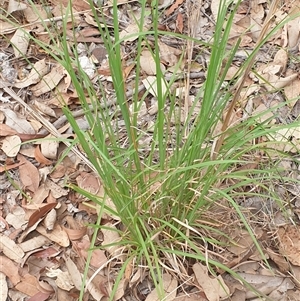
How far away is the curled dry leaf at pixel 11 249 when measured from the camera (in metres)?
1.33

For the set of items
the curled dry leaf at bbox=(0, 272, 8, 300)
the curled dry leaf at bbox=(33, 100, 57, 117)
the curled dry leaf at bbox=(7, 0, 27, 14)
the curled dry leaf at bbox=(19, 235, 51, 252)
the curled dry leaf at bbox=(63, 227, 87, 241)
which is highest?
the curled dry leaf at bbox=(7, 0, 27, 14)

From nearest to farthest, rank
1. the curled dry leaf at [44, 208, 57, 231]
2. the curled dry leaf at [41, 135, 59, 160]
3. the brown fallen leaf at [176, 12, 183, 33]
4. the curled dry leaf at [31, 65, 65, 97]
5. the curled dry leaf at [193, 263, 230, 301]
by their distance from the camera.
A: the curled dry leaf at [193, 263, 230, 301] → the curled dry leaf at [44, 208, 57, 231] → the curled dry leaf at [41, 135, 59, 160] → the curled dry leaf at [31, 65, 65, 97] → the brown fallen leaf at [176, 12, 183, 33]

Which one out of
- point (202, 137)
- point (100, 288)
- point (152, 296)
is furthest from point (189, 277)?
point (202, 137)

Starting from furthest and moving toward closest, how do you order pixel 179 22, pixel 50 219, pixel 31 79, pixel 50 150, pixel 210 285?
pixel 179 22, pixel 31 79, pixel 50 150, pixel 50 219, pixel 210 285

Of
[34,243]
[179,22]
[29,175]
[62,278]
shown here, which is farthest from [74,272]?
[179,22]

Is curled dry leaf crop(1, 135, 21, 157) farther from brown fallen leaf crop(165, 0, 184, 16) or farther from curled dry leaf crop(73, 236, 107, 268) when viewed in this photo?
brown fallen leaf crop(165, 0, 184, 16)

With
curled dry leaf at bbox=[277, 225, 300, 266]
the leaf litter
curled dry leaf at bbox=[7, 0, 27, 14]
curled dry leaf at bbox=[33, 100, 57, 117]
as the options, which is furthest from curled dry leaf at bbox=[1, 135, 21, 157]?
curled dry leaf at bbox=[277, 225, 300, 266]

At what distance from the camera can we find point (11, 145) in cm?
149

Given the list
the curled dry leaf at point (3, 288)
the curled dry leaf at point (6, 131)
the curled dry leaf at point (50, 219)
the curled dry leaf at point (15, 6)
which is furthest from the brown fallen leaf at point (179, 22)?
the curled dry leaf at point (3, 288)

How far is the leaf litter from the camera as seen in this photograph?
1275mm

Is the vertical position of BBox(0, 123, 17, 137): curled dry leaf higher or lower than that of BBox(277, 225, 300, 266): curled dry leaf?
higher

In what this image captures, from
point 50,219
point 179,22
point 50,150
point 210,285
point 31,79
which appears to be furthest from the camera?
point 179,22

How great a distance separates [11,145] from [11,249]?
1.02 feet

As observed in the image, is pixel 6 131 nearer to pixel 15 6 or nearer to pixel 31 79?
pixel 31 79
